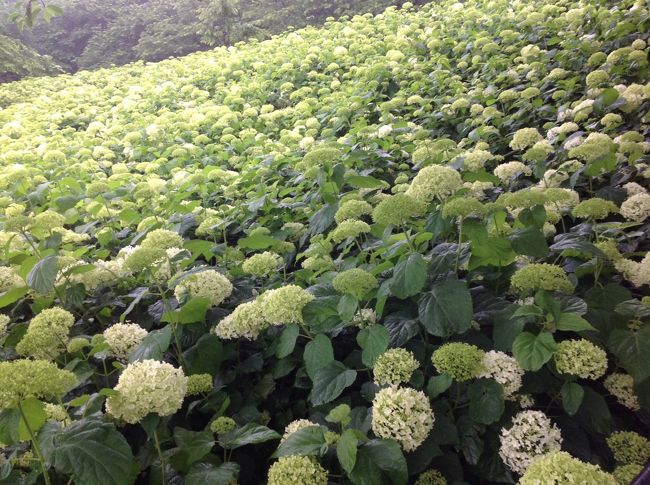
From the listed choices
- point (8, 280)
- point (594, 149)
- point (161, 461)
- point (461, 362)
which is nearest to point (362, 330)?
point (461, 362)

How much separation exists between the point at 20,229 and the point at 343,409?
1.99m

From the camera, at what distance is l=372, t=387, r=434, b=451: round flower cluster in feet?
4.29

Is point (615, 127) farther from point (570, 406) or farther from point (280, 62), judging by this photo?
point (280, 62)

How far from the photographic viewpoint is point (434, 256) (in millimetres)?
1846

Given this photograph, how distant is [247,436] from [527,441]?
0.88 m

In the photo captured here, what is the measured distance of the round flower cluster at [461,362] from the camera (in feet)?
4.52

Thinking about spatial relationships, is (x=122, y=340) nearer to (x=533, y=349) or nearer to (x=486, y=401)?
(x=486, y=401)

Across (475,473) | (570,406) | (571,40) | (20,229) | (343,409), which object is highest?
(571,40)

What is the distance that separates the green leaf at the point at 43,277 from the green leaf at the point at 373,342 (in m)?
1.38

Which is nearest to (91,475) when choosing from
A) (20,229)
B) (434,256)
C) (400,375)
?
(400,375)

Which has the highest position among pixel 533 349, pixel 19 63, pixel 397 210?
pixel 19 63

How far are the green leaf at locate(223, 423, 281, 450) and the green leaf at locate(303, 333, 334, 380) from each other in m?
0.26

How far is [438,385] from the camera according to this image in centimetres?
143

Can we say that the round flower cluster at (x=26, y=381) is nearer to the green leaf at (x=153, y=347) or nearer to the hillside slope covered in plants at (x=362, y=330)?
the hillside slope covered in plants at (x=362, y=330)
